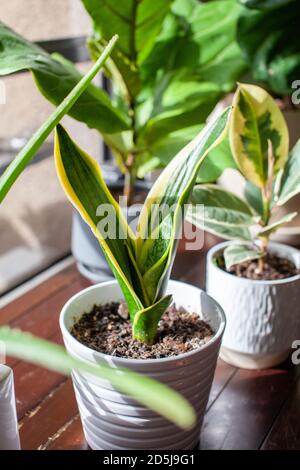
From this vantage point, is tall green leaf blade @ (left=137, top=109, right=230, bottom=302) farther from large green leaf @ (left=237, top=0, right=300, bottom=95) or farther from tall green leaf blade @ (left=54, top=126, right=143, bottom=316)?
large green leaf @ (left=237, top=0, right=300, bottom=95)

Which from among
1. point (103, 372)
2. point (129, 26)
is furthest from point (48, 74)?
point (103, 372)

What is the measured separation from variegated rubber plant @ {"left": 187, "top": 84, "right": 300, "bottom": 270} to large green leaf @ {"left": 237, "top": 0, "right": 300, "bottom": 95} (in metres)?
0.26

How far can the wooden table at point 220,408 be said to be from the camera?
0.60m

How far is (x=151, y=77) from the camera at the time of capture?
2.87 feet

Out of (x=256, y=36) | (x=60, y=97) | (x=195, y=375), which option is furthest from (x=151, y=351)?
(x=256, y=36)

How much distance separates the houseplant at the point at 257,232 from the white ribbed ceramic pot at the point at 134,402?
3.9 inches

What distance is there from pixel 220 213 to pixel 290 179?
0.09m

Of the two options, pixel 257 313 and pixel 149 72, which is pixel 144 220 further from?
pixel 149 72

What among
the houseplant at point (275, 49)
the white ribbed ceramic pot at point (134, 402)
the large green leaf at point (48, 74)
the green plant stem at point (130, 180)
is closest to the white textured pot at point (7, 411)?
the white ribbed ceramic pot at point (134, 402)

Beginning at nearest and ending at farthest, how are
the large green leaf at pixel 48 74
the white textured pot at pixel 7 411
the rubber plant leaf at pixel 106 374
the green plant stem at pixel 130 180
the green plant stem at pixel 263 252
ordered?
1. the rubber plant leaf at pixel 106 374
2. the white textured pot at pixel 7 411
3. the large green leaf at pixel 48 74
4. the green plant stem at pixel 263 252
5. the green plant stem at pixel 130 180

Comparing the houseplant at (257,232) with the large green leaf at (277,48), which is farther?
the large green leaf at (277,48)

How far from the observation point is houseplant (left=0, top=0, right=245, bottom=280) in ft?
2.33

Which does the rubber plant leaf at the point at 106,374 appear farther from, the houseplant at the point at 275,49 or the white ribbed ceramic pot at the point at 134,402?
the houseplant at the point at 275,49
